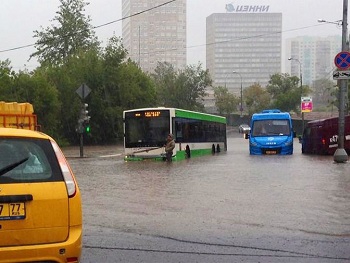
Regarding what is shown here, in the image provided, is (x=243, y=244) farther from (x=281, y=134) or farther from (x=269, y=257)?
(x=281, y=134)

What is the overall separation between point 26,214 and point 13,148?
0.61 m

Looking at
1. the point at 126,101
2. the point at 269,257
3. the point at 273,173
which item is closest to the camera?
the point at 269,257

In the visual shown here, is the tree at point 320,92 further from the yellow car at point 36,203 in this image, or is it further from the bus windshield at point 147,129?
the yellow car at point 36,203

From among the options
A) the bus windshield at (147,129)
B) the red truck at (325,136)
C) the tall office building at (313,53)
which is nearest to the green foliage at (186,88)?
the red truck at (325,136)

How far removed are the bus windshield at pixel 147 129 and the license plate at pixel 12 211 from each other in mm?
22237

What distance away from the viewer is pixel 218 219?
30.2ft

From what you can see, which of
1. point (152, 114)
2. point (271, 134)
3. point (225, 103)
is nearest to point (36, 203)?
point (152, 114)

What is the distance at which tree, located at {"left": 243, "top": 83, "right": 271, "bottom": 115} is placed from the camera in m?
108

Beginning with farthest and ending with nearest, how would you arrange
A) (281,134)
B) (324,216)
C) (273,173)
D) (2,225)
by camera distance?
(281,134)
(273,173)
(324,216)
(2,225)

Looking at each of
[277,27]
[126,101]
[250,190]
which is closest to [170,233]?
[250,190]

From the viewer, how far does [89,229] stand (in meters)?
8.40

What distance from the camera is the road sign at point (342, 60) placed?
20250mm

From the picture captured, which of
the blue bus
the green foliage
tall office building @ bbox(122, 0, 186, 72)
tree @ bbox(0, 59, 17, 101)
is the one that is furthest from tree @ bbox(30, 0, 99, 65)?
tall office building @ bbox(122, 0, 186, 72)

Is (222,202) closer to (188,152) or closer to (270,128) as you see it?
(188,152)
